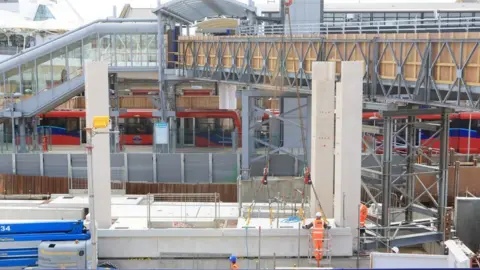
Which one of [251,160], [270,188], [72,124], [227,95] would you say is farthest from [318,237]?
[72,124]

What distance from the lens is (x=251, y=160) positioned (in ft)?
104

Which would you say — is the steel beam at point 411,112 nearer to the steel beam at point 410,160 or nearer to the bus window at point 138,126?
the steel beam at point 410,160

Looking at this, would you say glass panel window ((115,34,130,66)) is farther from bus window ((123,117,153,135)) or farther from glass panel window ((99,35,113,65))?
bus window ((123,117,153,135))

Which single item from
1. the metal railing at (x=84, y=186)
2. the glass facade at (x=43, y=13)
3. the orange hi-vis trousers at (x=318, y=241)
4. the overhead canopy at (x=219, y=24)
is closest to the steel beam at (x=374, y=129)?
the orange hi-vis trousers at (x=318, y=241)

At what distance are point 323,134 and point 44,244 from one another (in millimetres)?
9458

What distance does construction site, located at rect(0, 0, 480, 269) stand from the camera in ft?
60.8

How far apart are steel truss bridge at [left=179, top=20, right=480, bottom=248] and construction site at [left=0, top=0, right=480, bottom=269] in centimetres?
6

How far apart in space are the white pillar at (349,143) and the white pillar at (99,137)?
23.1 feet

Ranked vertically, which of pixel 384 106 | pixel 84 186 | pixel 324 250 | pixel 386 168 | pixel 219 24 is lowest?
pixel 84 186

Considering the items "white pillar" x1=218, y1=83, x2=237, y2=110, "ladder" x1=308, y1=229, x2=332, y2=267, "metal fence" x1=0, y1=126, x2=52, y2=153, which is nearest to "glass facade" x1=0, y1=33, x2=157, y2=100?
"metal fence" x1=0, y1=126, x2=52, y2=153

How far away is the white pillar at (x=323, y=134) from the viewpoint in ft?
69.4

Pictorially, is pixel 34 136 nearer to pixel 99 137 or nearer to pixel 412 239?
pixel 99 137


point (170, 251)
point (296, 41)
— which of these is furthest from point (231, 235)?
point (296, 41)

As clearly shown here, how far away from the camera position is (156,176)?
34156 millimetres
